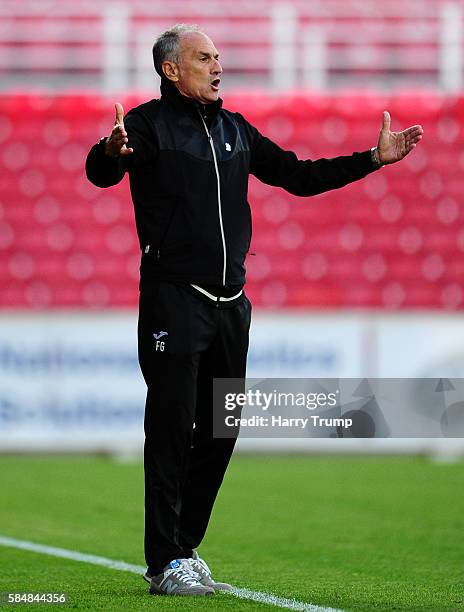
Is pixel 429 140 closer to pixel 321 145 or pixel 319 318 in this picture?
pixel 321 145

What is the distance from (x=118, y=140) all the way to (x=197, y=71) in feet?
1.74

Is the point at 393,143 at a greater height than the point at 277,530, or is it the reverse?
the point at 393,143

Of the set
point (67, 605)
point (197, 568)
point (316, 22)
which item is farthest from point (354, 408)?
point (316, 22)

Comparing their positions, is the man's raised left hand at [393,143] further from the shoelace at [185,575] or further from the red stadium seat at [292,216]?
the red stadium seat at [292,216]

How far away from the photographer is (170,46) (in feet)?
15.9

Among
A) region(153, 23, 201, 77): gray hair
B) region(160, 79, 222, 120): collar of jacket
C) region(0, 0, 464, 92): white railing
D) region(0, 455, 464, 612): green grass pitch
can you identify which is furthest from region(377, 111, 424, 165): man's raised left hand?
region(0, 0, 464, 92): white railing

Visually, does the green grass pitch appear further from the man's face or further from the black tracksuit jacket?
the man's face

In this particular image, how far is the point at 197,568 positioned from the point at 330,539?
2.27m

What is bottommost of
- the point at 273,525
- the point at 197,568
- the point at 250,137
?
the point at 273,525

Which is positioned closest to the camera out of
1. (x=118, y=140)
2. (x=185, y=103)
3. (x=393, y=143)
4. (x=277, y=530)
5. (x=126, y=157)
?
(x=118, y=140)

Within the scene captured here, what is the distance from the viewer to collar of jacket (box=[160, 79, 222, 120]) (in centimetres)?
480

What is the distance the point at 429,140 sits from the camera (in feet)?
49.2

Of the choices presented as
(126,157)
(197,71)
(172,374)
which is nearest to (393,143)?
(197,71)

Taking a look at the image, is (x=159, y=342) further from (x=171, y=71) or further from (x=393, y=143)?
(x=393, y=143)
